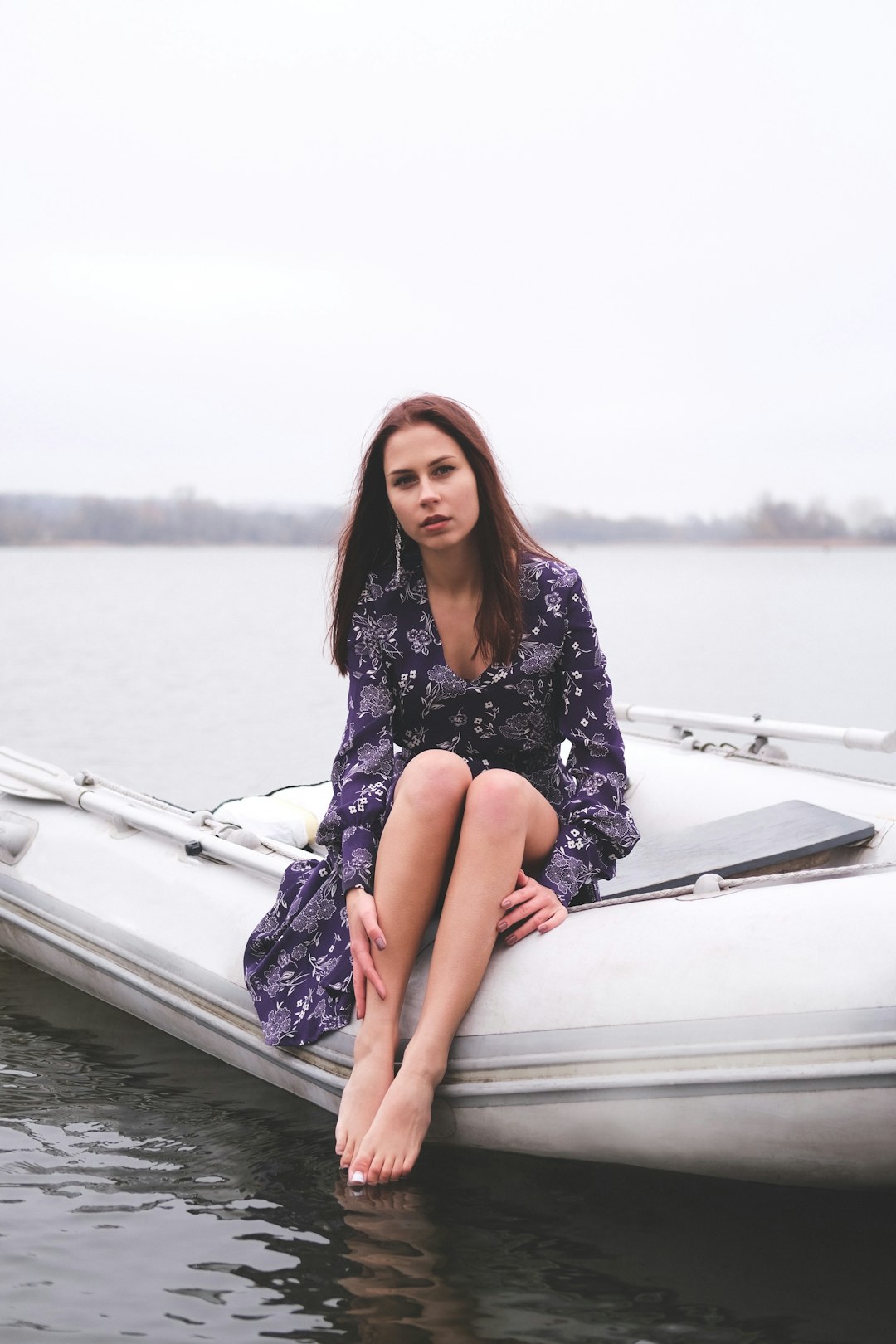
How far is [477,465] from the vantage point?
220 cm

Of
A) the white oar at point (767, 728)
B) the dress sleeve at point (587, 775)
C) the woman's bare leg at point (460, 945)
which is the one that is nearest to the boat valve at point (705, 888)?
the dress sleeve at point (587, 775)

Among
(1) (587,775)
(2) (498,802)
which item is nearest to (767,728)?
(1) (587,775)

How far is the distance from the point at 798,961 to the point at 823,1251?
0.42 meters

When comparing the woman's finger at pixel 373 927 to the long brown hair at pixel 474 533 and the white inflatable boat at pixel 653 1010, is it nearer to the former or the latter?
the white inflatable boat at pixel 653 1010

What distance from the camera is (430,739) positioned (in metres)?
2.31

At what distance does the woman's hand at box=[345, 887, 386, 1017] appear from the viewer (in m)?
2.07

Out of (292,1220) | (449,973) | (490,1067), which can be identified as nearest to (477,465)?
(449,973)

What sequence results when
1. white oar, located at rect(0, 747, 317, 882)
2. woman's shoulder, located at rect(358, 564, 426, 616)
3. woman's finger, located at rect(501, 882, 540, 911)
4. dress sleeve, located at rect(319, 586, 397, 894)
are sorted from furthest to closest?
white oar, located at rect(0, 747, 317, 882)
woman's shoulder, located at rect(358, 564, 426, 616)
dress sleeve, located at rect(319, 586, 397, 894)
woman's finger, located at rect(501, 882, 540, 911)

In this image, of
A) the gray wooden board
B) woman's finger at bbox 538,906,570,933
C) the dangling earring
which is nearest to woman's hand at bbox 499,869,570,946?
woman's finger at bbox 538,906,570,933

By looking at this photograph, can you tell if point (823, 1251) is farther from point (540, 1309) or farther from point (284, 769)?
point (284, 769)

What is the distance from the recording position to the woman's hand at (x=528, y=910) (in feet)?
6.89

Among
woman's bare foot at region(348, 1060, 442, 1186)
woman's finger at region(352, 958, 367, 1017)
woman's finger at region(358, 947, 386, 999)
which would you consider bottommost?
woman's bare foot at region(348, 1060, 442, 1186)

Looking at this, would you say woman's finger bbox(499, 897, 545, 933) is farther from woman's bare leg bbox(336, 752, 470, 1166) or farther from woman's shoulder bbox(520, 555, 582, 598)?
woman's shoulder bbox(520, 555, 582, 598)

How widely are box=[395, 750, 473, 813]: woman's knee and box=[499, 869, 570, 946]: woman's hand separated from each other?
0.17m
